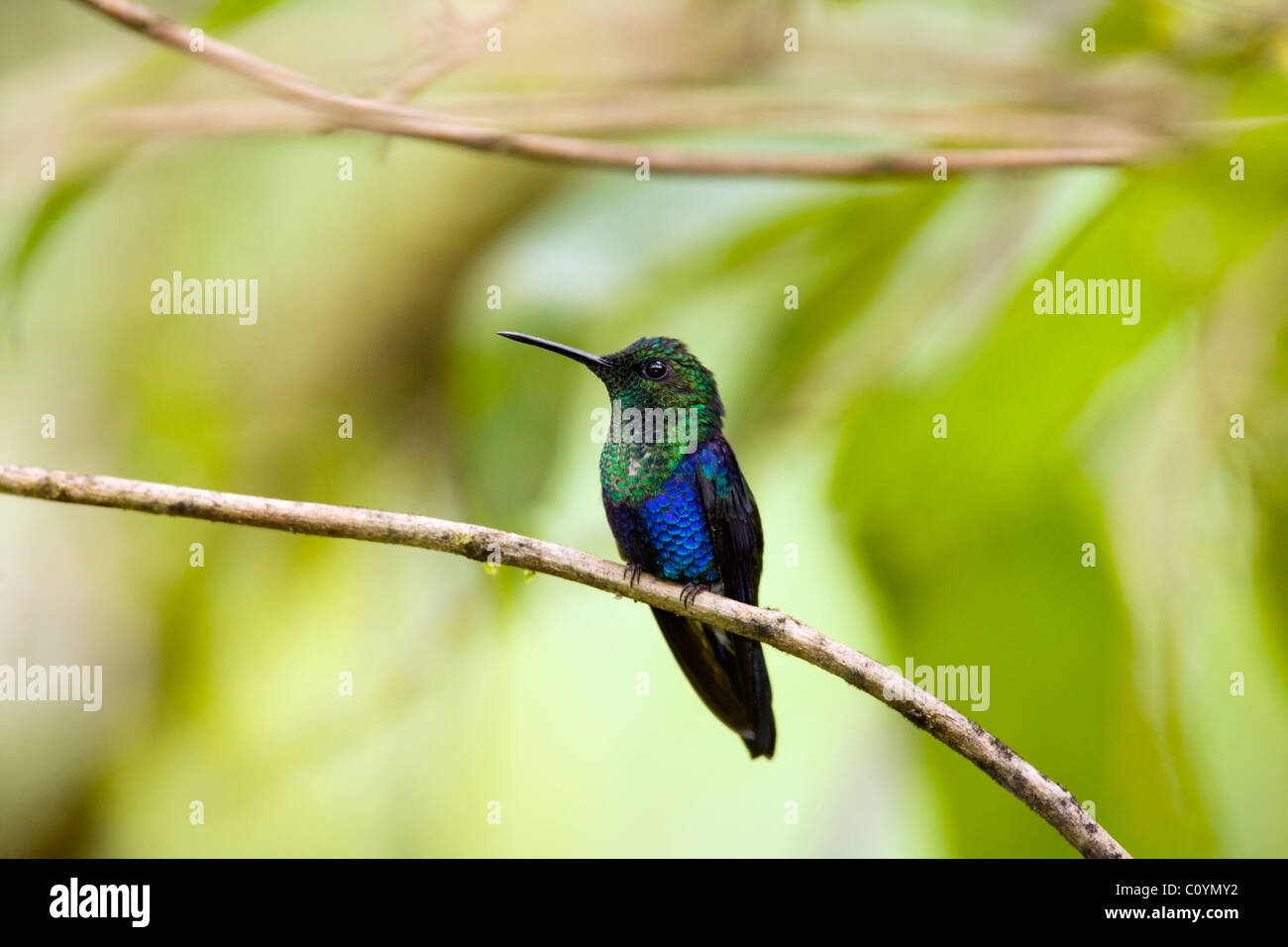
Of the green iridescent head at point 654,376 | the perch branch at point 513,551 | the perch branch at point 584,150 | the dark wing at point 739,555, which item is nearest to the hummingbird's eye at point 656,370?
the green iridescent head at point 654,376

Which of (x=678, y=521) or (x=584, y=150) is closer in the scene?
(x=584, y=150)

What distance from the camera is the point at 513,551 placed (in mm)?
1692

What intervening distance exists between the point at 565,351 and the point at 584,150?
493mm

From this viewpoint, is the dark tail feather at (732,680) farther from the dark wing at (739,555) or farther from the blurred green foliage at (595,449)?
the blurred green foliage at (595,449)

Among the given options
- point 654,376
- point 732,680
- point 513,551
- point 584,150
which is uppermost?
point 584,150

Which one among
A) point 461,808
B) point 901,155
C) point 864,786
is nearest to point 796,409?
point 901,155

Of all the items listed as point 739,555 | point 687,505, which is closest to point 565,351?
point 687,505

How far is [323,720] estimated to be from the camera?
127 inches

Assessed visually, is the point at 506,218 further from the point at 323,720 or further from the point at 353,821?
the point at 353,821

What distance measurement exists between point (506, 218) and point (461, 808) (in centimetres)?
181

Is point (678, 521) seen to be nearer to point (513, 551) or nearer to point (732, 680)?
point (732, 680)

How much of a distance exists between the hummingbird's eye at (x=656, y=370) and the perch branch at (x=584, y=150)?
530 mm

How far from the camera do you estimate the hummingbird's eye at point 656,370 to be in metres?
2.85

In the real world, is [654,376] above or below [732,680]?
above
